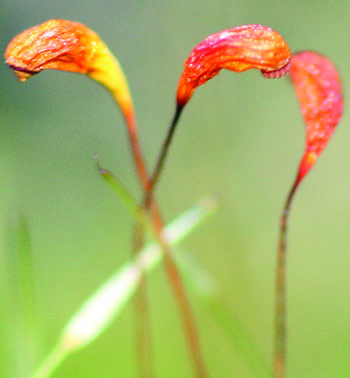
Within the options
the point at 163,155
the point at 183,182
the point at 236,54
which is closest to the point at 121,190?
the point at 163,155

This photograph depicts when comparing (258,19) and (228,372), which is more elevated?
(258,19)

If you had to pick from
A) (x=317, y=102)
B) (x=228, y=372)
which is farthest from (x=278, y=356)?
(x=228, y=372)

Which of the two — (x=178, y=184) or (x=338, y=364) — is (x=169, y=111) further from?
(x=338, y=364)

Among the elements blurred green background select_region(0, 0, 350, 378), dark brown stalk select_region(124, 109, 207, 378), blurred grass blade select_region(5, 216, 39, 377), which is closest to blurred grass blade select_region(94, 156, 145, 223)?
dark brown stalk select_region(124, 109, 207, 378)

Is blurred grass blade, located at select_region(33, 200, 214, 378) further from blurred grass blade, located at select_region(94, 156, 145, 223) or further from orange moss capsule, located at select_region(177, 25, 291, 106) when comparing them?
orange moss capsule, located at select_region(177, 25, 291, 106)

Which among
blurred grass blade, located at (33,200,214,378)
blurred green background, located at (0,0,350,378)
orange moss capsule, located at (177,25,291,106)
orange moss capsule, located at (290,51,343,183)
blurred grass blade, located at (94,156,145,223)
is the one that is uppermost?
orange moss capsule, located at (177,25,291,106)

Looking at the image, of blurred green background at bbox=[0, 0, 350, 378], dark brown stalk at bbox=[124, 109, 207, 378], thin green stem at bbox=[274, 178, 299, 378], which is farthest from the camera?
blurred green background at bbox=[0, 0, 350, 378]
